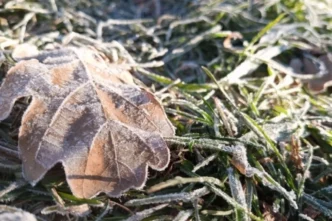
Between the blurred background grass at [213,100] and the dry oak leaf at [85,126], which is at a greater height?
the dry oak leaf at [85,126]

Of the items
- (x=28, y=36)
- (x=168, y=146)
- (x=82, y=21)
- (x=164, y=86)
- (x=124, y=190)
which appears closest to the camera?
(x=124, y=190)

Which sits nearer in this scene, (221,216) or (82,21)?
(221,216)

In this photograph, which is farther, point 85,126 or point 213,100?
point 213,100

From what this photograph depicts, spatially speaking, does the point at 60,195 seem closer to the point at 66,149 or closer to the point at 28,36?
the point at 66,149

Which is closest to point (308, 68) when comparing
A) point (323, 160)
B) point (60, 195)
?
point (323, 160)

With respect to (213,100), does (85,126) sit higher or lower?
higher

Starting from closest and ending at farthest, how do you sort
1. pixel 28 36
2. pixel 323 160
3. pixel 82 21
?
pixel 323 160, pixel 28 36, pixel 82 21

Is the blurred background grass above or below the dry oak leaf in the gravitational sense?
below

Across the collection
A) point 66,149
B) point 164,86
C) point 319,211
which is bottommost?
point 319,211
